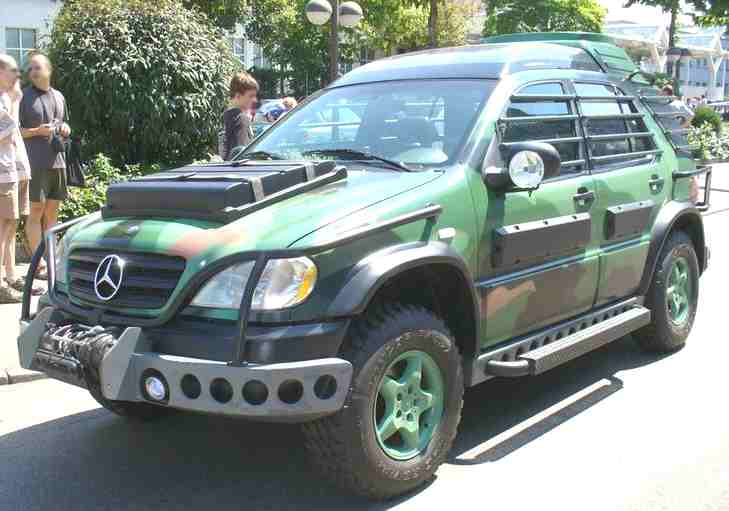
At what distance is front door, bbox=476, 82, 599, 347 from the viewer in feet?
14.3

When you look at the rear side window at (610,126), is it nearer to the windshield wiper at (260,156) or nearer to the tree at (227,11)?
the windshield wiper at (260,156)

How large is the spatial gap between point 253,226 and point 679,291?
3.60m

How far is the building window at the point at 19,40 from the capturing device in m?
30.3

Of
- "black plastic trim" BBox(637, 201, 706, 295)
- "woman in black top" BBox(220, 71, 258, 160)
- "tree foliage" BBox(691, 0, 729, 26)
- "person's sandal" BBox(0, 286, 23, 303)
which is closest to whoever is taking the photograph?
"black plastic trim" BBox(637, 201, 706, 295)

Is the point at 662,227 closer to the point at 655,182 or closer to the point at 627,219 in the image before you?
the point at 655,182

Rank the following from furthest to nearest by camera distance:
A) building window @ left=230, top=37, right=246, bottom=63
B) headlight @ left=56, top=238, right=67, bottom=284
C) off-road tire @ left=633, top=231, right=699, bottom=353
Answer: building window @ left=230, top=37, right=246, bottom=63 < off-road tire @ left=633, top=231, right=699, bottom=353 < headlight @ left=56, top=238, right=67, bottom=284

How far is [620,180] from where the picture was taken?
17.6 ft

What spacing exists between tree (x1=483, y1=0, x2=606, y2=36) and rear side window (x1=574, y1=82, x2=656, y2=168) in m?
42.0

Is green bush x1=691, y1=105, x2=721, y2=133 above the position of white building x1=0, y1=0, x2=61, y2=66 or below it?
below

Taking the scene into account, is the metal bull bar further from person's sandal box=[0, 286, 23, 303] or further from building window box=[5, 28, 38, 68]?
building window box=[5, 28, 38, 68]

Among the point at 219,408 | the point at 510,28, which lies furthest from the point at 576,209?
the point at 510,28

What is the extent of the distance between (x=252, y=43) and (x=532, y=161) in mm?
36074

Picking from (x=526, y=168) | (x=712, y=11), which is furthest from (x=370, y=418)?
(x=712, y=11)

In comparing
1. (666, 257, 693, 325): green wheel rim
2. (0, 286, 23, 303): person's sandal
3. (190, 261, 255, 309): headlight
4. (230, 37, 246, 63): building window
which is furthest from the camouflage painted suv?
(230, 37, 246, 63): building window
